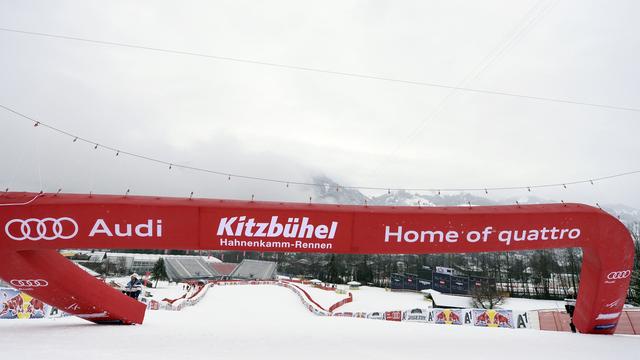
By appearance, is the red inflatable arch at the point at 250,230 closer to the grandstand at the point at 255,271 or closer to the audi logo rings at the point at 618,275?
the audi logo rings at the point at 618,275

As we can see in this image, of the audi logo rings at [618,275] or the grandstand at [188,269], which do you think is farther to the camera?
the grandstand at [188,269]

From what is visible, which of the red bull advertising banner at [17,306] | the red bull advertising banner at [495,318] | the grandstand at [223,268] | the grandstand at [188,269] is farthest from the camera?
the grandstand at [223,268]

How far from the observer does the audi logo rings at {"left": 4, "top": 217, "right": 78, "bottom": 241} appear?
21.0 feet

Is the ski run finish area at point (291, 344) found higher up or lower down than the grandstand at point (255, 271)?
higher up

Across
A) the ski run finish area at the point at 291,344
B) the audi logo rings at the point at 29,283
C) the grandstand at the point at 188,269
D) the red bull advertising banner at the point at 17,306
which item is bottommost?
the grandstand at the point at 188,269

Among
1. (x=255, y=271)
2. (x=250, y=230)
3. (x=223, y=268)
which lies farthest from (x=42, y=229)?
(x=223, y=268)

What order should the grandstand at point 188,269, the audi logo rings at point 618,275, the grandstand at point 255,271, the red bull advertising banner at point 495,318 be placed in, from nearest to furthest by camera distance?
the audi logo rings at point 618,275 → the red bull advertising banner at point 495,318 → the grandstand at point 188,269 → the grandstand at point 255,271

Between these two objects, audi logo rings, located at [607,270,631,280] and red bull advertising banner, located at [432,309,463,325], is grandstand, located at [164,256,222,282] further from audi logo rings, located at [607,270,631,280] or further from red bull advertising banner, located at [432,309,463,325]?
audi logo rings, located at [607,270,631,280]

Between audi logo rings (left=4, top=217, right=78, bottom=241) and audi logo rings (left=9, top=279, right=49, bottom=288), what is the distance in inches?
49.4

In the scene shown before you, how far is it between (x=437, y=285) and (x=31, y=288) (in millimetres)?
48319

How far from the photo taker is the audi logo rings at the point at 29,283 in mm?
7125

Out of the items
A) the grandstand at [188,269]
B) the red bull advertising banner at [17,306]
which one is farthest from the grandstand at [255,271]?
the red bull advertising banner at [17,306]

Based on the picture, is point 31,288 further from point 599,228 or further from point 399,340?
point 599,228

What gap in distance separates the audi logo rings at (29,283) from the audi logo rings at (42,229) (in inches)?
49.4
